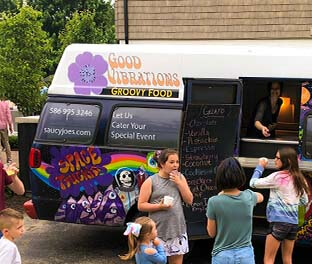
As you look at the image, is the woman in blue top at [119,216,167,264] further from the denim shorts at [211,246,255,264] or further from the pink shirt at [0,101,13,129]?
the pink shirt at [0,101,13,129]

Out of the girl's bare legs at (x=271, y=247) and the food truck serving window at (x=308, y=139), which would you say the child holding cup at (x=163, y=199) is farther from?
the food truck serving window at (x=308, y=139)

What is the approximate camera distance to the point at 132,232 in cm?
355

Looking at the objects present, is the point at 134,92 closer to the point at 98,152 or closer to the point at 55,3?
Answer: the point at 98,152

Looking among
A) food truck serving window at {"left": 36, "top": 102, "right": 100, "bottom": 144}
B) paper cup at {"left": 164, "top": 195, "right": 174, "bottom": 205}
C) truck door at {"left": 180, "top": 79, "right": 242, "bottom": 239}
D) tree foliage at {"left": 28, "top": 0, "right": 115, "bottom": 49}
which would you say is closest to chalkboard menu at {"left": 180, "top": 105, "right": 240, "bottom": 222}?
truck door at {"left": 180, "top": 79, "right": 242, "bottom": 239}

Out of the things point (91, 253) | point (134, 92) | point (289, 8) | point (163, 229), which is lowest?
point (91, 253)

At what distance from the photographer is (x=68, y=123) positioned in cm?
583

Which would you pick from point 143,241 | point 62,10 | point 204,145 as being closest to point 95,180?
point 204,145

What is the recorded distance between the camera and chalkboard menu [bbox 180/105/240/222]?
506 centimetres

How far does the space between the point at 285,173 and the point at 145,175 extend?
1.52m

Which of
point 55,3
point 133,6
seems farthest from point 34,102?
point 55,3

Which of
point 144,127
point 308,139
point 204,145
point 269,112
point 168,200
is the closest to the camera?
point 168,200

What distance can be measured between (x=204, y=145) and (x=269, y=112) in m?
1.37

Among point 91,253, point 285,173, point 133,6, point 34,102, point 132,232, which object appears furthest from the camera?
point 133,6

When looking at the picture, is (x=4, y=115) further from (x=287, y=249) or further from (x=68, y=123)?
(x=287, y=249)
